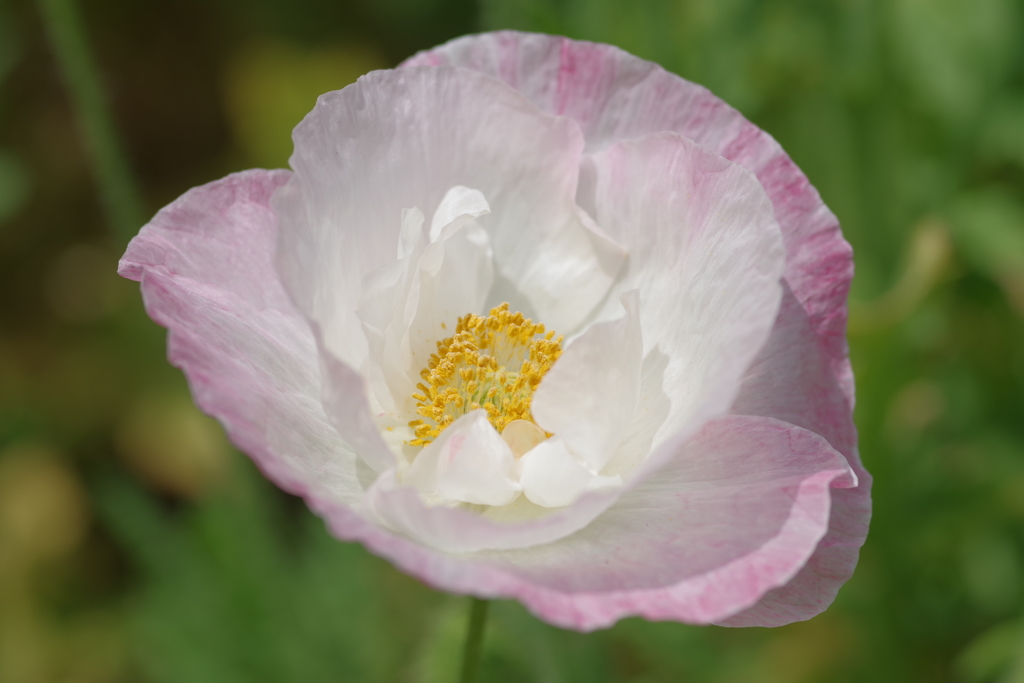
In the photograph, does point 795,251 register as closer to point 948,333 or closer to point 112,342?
point 948,333

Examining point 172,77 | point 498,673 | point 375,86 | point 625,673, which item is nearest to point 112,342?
point 172,77

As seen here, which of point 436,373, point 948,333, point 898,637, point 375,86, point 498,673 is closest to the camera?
point 375,86

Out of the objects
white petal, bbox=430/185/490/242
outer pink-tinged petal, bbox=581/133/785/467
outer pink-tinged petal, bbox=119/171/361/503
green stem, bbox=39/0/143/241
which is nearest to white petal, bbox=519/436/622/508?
outer pink-tinged petal, bbox=581/133/785/467

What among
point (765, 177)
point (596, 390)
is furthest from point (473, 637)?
point (765, 177)

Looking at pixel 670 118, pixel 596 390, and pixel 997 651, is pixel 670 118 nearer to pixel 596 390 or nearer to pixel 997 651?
pixel 596 390

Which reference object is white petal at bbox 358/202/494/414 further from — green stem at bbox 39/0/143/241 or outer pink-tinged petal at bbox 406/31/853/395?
green stem at bbox 39/0/143/241

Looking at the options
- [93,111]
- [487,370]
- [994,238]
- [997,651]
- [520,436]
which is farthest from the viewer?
[994,238]

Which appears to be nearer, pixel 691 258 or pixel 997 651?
pixel 691 258
